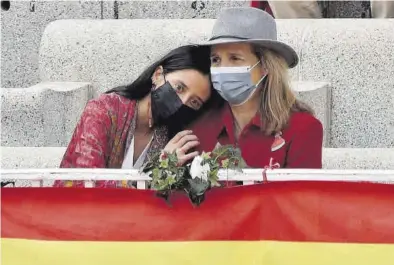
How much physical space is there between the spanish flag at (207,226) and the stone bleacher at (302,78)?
248 centimetres

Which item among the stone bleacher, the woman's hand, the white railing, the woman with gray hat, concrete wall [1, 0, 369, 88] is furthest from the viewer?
concrete wall [1, 0, 369, 88]

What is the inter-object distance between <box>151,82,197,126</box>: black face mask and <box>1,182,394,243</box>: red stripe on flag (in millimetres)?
787

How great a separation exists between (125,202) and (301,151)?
91 centimetres

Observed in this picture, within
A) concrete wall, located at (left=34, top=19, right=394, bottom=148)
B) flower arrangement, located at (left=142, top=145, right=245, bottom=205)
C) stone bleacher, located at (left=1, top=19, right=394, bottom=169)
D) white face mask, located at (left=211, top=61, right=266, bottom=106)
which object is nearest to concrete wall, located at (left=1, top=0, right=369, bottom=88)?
concrete wall, located at (left=34, top=19, right=394, bottom=148)

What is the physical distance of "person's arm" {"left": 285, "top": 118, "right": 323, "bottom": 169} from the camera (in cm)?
443

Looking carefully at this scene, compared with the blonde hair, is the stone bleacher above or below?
below

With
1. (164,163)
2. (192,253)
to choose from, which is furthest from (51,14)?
(192,253)

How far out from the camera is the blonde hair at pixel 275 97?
4.52 metres

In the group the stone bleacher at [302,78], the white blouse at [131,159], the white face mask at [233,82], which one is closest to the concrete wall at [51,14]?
the stone bleacher at [302,78]

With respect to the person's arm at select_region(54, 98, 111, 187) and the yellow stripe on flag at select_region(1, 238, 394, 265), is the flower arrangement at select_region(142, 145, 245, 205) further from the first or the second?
the person's arm at select_region(54, 98, 111, 187)

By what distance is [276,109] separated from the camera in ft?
15.0

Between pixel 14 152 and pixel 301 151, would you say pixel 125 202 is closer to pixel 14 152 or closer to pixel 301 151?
pixel 301 151

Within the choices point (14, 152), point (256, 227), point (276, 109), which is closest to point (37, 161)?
point (14, 152)

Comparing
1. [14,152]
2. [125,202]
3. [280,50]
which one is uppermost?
[280,50]
